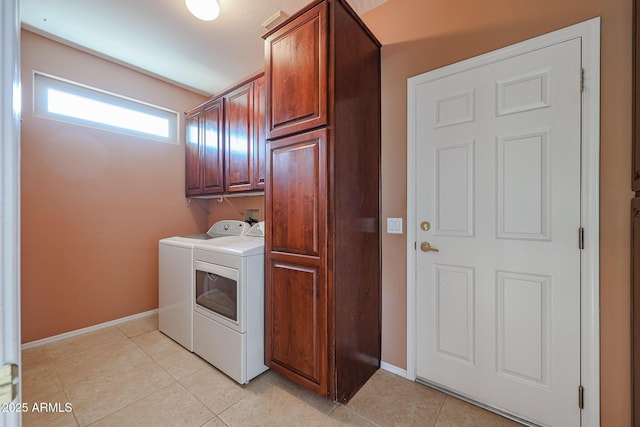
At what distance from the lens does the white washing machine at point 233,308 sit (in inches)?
70.3

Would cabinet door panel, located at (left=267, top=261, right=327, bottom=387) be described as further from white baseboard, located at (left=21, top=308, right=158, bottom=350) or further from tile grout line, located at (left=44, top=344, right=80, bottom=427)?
white baseboard, located at (left=21, top=308, right=158, bottom=350)

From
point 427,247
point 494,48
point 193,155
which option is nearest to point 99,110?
point 193,155

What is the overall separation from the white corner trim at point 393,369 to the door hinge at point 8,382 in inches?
79.0

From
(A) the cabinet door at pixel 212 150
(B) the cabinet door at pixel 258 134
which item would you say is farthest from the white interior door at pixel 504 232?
(A) the cabinet door at pixel 212 150

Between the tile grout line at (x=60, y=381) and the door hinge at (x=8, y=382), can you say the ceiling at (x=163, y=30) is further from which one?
the tile grout line at (x=60, y=381)

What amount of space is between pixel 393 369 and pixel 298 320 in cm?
87

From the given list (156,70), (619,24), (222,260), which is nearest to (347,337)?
(222,260)

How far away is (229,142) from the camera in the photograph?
2.61 metres

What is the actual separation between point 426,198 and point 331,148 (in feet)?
2.50

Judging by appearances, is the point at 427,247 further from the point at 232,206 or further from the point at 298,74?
the point at 232,206

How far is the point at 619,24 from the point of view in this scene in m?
1.25

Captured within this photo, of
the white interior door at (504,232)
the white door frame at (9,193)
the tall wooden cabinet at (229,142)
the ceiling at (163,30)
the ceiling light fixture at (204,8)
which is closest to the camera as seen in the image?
the white door frame at (9,193)

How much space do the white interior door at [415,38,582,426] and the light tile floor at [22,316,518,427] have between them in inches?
9.9

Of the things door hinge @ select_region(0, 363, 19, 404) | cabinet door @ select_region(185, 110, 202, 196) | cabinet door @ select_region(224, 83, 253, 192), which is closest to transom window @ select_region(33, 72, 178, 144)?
cabinet door @ select_region(185, 110, 202, 196)
